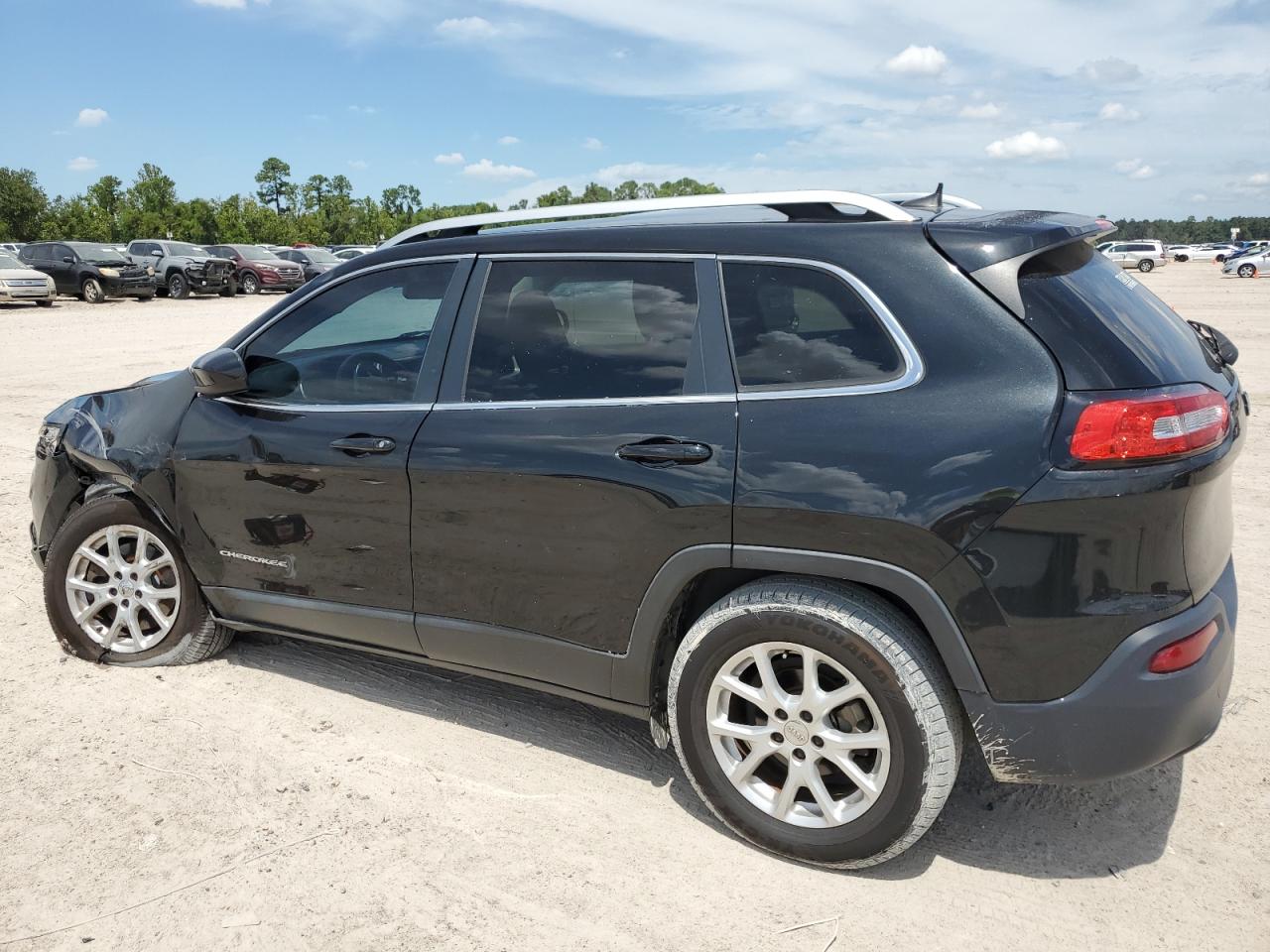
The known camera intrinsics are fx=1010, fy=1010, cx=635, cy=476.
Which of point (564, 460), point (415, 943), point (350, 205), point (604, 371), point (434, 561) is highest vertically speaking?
point (350, 205)

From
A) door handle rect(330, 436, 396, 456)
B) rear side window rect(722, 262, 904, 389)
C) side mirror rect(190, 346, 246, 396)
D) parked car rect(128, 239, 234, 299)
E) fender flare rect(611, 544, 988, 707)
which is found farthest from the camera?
parked car rect(128, 239, 234, 299)

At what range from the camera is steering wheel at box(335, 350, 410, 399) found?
358cm

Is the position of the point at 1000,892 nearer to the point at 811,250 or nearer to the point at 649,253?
the point at 811,250

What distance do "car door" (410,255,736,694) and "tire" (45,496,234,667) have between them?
1287 millimetres

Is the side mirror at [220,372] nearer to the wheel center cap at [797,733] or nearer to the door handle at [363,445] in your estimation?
the door handle at [363,445]

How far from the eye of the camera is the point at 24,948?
2.64 meters

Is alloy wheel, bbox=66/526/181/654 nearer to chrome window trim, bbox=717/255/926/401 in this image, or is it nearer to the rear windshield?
chrome window trim, bbox=717/255/926/401

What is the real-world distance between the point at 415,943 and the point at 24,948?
1.02m

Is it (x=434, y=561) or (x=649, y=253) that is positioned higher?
(x=649, y=253)

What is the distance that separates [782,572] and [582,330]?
1.03 m

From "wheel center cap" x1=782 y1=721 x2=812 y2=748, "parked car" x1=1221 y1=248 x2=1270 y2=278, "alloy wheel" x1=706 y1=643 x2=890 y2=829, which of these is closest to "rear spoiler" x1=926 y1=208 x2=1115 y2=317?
"alloy wheel" x1=706 y1=643 x2=890 y2=829

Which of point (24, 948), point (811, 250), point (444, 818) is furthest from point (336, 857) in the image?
point (811, 250)

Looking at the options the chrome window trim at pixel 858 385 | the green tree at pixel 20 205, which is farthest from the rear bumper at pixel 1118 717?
the green tree at pixel 20 205

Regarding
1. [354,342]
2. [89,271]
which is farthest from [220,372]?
[89,271]
